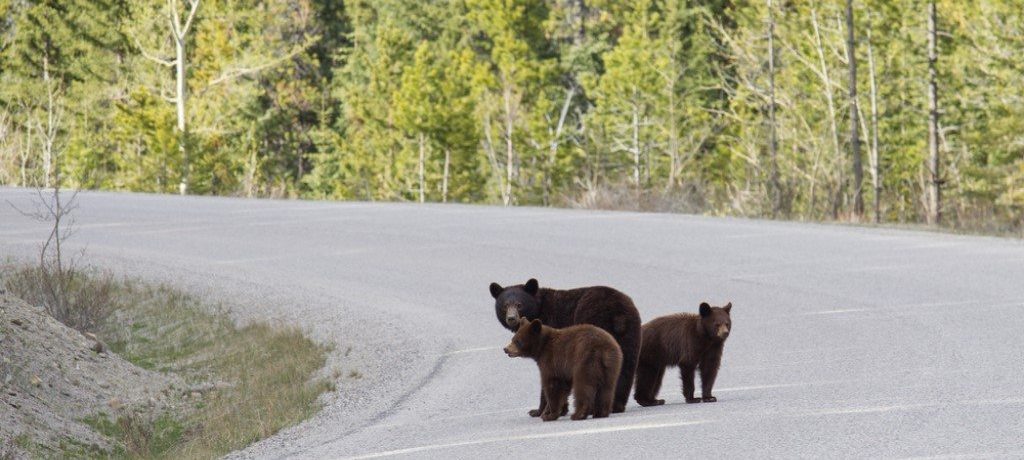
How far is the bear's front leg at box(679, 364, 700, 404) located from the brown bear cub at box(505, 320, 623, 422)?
2.27 feet

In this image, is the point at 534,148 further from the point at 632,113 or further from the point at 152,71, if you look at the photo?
the point at 152,71

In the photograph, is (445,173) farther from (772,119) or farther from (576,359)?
(576,359)

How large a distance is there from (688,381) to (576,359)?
1251mm

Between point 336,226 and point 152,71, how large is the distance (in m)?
39.2

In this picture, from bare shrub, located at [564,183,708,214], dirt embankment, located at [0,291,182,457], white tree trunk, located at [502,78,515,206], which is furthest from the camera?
white tree trunk, located at [502,78,515,206]

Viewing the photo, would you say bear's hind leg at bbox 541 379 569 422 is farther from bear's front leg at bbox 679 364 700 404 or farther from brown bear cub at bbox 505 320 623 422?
bear's front leg at bbox 679 364 700 404

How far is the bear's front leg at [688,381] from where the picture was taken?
8516 millimetres

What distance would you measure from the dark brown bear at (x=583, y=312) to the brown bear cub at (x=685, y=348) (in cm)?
19

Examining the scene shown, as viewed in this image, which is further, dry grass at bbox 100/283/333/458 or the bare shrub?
the bare shrub

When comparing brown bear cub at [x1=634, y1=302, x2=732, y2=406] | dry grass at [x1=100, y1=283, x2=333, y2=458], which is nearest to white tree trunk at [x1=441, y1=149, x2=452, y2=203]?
dry grass at [x1=100, y1=283, x2=333, y2=458]

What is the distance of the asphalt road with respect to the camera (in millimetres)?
7789

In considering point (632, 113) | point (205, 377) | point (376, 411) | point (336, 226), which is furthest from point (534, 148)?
point (376, 411)

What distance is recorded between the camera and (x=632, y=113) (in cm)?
5050

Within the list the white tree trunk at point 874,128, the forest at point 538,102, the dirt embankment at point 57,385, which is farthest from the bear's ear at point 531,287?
the white tree trunk at point 874,128
